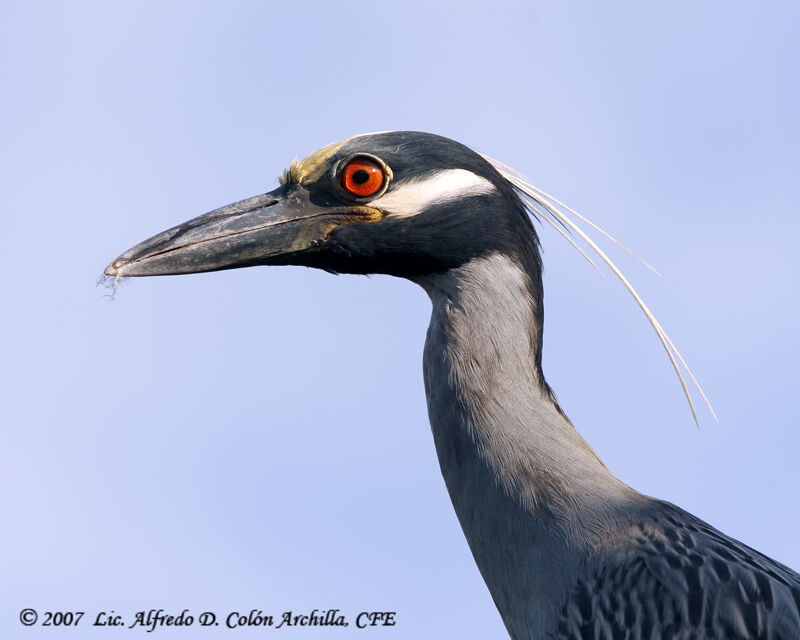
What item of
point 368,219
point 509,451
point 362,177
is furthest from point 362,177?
point 509,451

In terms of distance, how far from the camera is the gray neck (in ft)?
14.2

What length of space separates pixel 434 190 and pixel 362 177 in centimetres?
39

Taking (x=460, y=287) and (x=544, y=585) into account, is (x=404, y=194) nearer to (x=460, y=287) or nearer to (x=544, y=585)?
(x=460, y=287)

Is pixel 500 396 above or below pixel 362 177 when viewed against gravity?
below

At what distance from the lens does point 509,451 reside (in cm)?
452

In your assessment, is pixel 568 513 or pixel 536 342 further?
pixel 536 342

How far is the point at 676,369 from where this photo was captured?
525 centimetres

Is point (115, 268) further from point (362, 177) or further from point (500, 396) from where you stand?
point (500, 396)

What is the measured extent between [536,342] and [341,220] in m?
1.23

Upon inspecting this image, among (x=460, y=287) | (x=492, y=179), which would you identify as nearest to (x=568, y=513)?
(x=460, y=287)

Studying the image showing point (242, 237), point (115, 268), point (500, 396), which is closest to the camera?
point (500, 396)

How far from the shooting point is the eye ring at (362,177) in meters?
4.94

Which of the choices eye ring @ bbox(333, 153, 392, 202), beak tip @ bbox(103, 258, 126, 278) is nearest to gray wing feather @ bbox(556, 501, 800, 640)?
eye ring @ bbox(333, 153, 392, 202)

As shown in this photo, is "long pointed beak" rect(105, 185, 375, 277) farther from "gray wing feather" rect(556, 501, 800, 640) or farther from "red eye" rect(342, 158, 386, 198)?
"gray wing feather" rect(556, 501, 800, 640)
